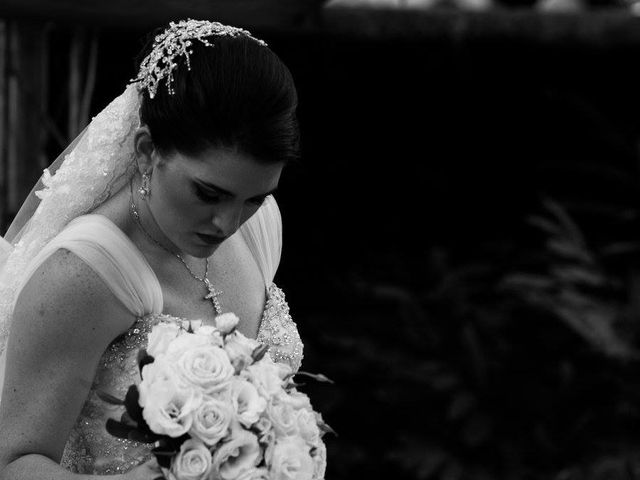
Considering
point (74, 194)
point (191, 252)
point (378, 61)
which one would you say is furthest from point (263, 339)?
point (378, 61)

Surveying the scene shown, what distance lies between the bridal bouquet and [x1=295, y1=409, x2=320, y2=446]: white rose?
0.4 inches

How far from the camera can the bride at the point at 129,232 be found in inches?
102

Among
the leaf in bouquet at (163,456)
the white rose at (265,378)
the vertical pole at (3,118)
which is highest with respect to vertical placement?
the white rose at (265,378)

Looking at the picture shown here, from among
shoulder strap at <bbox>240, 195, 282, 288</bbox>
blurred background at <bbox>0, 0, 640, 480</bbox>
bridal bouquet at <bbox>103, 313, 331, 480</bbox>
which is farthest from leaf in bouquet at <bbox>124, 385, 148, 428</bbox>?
blurred background at <bbox>0, 0, 640, 480</bbox>

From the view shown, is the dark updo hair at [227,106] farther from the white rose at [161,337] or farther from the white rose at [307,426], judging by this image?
the white rose at [307,426]

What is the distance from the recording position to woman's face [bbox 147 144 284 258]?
2.69 meters

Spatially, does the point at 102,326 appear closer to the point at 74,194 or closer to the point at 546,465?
→ the point at 74,194

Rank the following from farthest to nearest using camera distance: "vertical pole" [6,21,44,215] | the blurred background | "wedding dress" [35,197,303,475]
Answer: the blurred background, "vertical pole" [6,21,44,215], "wedding dress" [35,197,303,475]

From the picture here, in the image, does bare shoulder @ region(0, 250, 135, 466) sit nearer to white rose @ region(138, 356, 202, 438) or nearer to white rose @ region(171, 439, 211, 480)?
white rose @ region(138, 356, 202, 438)

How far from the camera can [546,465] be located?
622cm

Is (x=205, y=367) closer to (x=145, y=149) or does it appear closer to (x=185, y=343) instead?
(x=185, y=343)

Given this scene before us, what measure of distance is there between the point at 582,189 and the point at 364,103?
1308mm

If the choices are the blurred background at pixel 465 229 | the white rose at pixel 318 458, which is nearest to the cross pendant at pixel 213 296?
the white rose at pixel 318 458

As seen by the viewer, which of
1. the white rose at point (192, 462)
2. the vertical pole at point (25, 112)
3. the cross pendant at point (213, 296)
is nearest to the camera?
the white rose at point (192, 462)
